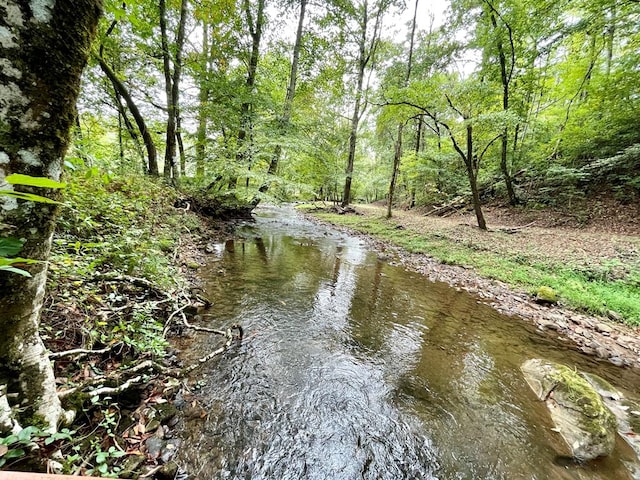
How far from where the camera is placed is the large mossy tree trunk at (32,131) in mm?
1155

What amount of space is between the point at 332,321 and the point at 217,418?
230cm

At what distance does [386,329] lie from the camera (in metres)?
4.27

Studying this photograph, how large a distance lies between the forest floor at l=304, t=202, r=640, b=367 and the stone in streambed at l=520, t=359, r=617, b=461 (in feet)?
5.06

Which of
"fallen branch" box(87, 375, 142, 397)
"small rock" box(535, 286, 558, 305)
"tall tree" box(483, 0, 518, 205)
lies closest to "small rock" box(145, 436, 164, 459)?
"fallen branch" box(87, 375, 142, 397)

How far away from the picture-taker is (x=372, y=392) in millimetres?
2947

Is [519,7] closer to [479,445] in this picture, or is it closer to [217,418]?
[479,445]

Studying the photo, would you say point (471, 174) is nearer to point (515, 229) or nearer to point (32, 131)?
point (515, 229)

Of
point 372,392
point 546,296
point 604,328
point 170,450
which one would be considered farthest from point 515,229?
point 170,450

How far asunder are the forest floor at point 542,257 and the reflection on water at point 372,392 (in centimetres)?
69

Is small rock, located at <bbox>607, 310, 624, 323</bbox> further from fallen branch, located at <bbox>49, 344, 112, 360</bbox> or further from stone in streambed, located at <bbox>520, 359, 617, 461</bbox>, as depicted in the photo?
fallen branch, located at <bbox>49, 344, 112, 360</bbox>

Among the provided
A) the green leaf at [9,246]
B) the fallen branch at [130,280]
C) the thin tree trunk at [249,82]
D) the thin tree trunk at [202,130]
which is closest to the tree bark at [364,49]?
the thin tree trunk at [249,82]

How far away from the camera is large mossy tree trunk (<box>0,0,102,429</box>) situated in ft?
3.79

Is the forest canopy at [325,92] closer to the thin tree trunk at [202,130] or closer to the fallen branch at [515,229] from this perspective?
the thin tree trunk at [202,130]

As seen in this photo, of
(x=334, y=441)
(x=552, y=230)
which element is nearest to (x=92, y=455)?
(x=334, y=441)
